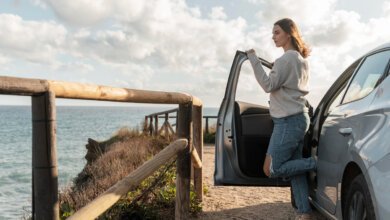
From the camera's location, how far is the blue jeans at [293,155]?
4.38m

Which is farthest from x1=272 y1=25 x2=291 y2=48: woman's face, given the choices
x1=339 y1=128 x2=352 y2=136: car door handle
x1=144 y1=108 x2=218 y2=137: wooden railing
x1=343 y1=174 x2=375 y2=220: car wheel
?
x1=144 y1=108 x2=218 y2=137: wooden railing

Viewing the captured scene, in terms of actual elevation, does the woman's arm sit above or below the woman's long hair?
below

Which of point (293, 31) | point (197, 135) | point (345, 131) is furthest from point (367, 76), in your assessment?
point (197, 135)

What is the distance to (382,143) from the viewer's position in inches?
106

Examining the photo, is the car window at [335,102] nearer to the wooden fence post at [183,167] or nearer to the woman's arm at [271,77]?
the woman's arm at [271,77]

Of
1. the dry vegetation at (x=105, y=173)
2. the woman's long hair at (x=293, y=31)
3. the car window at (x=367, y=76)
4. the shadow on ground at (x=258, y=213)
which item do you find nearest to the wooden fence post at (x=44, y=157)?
the car window at (x=367, y=76)

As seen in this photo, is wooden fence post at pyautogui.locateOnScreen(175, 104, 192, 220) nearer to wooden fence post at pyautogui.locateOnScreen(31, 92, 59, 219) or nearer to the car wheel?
the car wheel

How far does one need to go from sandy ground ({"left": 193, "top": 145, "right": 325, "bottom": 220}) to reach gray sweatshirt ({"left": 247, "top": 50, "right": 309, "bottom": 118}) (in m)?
1.72

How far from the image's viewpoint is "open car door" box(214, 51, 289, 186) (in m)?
5.02

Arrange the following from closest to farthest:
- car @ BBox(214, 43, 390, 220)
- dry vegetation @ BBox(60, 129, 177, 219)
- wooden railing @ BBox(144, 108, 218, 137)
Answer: car @ BBox(214, 43, 390, 220) < dry vegetation @ BBox(60, 129, 177, 219) < wooden railing @ BBox(144, 108, 218, 137)

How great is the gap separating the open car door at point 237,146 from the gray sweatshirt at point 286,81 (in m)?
0.57

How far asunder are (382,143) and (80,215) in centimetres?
169

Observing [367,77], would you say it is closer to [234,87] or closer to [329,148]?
[329,148]

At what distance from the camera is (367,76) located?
140 inches
